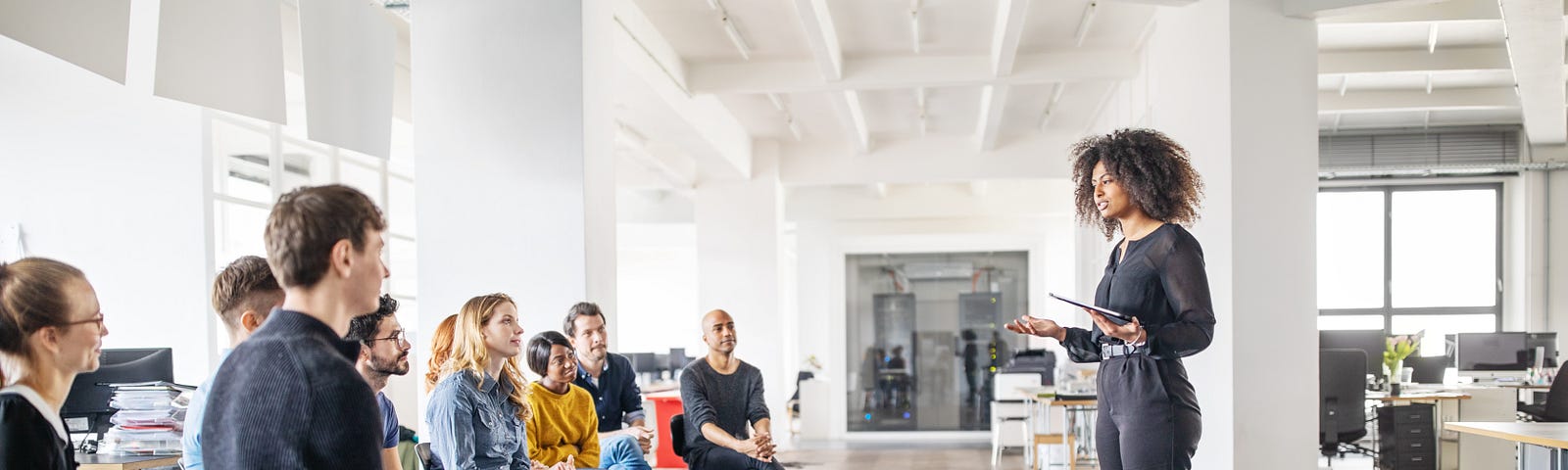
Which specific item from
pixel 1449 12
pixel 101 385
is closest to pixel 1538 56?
pixel 1449 12

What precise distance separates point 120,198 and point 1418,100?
10.3 metres

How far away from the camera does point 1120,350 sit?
9.64 feet

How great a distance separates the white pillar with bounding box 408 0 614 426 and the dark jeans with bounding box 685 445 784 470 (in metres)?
0.90

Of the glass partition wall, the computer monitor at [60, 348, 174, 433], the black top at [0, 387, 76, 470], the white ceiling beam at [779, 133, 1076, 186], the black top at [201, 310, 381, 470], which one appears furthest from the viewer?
the glass partition wall

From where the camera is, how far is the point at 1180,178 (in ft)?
10.2

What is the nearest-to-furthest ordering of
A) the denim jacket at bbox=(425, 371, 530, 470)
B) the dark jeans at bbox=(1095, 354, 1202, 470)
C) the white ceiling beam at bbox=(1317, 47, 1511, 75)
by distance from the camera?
the dark jeans at bbox=(1095, 354, 1202, 470) < the denim jacket at bbox=(425, 371, 530, 470) < the white ceiling beam at bbox=(1317, 47, 1511, 75)

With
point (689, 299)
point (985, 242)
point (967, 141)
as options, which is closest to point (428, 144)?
point (967, 141)

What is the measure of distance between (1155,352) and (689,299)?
66.8ft

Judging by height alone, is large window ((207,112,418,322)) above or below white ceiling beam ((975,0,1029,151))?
below

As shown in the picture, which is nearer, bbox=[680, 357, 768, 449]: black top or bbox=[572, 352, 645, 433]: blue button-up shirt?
bbox=[680, 357, 768, 449]: black top

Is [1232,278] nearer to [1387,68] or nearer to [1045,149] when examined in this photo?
[1387,68]

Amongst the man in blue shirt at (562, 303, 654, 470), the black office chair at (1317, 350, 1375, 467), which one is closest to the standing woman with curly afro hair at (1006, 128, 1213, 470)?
the man in blue shirt at (562, 303, 654, 470)

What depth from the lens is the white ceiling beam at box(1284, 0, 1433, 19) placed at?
5.27 m

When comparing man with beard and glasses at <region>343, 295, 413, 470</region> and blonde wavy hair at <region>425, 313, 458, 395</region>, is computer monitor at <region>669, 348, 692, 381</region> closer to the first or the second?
blonde wavy hair at <region>425, 313, 458, 395</region>
